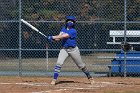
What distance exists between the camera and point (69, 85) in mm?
14891

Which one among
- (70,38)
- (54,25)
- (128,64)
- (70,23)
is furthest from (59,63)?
(54,25)

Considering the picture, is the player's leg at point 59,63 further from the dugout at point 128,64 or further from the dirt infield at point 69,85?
the dugout at point 128,64

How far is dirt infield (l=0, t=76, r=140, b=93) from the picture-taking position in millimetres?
13594

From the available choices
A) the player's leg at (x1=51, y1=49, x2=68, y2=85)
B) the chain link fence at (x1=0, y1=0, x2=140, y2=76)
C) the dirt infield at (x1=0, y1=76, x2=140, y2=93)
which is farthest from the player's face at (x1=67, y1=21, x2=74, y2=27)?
A: the chain link fence at (x1=0, y1=0, x2=140, y2=76)

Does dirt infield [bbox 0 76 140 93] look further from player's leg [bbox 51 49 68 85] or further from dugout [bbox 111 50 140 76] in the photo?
dugout [bbox 111 50 140 76]

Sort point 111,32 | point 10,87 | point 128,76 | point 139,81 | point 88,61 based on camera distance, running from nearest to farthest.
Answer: point 10,87, point 139,81, point 128,76, point 111,32, point 88,61

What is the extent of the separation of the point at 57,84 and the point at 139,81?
2646mm

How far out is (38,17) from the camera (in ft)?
70.8

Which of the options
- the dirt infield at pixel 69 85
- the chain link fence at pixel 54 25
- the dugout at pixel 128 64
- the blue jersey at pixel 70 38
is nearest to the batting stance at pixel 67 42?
the blue jersey at pixel 70 38

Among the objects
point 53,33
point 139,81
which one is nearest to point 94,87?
point 139,81

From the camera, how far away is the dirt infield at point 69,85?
13594mm

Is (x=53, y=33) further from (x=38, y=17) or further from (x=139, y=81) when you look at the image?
(x=139, y=81)

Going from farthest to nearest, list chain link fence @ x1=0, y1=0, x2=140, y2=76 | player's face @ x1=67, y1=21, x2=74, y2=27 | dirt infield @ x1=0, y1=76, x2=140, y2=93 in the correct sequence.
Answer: chain link fence @ x1=0, y1=0, x2=140, y2=76, player's face @ x1=67, y1=21, x2=74, y2=27, dirt infield @ x1=0, y1=76, x2=140, y2=93

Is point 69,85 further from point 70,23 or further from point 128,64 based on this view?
point 128,64
